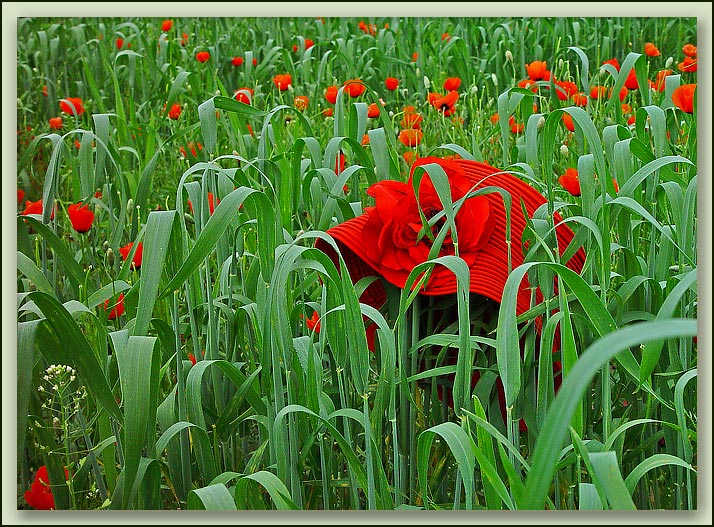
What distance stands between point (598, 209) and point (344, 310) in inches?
11.7

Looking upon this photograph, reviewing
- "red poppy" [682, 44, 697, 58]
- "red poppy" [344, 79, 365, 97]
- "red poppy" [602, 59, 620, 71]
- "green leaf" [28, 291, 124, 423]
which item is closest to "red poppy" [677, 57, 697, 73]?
"red poppy" [682, 44, 697, 58]

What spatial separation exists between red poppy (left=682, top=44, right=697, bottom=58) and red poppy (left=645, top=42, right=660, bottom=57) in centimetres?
7

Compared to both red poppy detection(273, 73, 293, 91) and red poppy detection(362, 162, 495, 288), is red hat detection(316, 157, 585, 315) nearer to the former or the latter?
red poppy detection(362, 162, 495, 288)

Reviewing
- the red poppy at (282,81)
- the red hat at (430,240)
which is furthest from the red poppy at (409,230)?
the red poppy at (282,81)

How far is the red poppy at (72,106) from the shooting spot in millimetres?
1348

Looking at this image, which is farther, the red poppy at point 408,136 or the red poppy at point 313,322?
the red poppy at point 408,136

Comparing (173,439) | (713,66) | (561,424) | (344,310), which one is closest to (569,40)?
(713,66)

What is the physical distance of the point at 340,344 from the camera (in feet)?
3.08

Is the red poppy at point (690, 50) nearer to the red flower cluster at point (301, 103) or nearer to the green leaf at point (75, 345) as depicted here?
the red flower cluster at point (301, 103)

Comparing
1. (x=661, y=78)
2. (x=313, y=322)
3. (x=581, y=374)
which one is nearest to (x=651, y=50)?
(x=661, y=78)

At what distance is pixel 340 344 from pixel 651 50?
2.29 feet

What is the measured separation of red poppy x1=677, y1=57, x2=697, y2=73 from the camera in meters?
1.18

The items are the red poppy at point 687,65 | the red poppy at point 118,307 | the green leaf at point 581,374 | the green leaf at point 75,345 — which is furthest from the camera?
the red poppy at point 687,65

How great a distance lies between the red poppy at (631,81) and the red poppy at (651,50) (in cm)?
4
